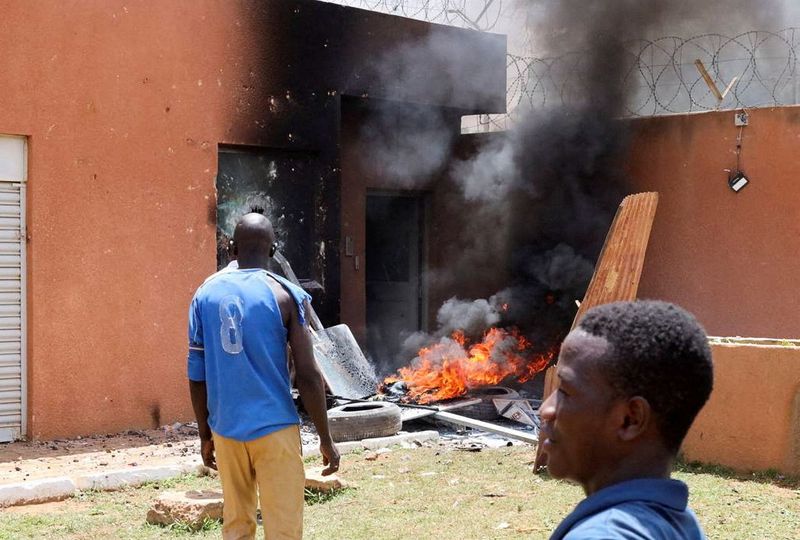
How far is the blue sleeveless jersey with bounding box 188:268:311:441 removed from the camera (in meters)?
4.41

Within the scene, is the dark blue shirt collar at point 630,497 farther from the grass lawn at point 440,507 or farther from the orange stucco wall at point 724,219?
the orange stucco wall at point 724,219

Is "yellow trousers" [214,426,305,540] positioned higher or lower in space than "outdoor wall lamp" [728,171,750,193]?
lower

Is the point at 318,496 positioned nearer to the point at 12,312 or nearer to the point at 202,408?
the point at 202,408

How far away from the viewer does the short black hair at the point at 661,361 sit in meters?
1.67

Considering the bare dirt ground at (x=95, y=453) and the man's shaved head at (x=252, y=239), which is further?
the bare dirt ground at (x=95, y=453)

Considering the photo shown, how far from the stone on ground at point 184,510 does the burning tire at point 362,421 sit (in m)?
2.41

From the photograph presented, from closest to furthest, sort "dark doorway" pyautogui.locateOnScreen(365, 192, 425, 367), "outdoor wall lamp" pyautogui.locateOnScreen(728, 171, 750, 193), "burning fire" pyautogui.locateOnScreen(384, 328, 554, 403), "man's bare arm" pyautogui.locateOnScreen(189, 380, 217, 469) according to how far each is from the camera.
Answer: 1. "man's bare arm" pyautogui.locateOnScreen(189, 380, 217, 469)
2. "outdoor wall lamp" pyautogui.locateOnScreen(728, 171, 750, 193)
3. "burning fire" pyautogui.locateOnScreen(384, 328, 554, 403)
4. "dark doorway" pyautogui.locateOnScreen(365, 192, 425, 367)

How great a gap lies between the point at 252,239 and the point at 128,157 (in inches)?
200

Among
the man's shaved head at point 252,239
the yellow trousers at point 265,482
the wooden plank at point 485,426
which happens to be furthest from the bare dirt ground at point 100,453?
the man's shaved head at point 252,239

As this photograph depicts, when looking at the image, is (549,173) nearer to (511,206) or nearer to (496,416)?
(511,206)

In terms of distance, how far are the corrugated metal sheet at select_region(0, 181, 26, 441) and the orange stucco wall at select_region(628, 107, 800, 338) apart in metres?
6.91

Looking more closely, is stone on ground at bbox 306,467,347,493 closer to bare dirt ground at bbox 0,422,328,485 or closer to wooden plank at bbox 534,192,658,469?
bare dirt ground at bbox 0,422,328,485

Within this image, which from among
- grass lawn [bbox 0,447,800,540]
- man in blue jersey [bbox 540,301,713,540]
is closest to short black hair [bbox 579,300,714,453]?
man in blue jersey [bbox 540,301,713,540]

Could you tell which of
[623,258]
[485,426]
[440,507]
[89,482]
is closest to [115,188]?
[89,482]
